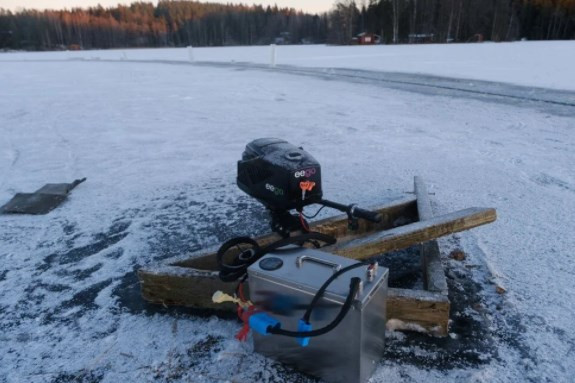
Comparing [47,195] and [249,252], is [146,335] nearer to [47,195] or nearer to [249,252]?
[249,252]

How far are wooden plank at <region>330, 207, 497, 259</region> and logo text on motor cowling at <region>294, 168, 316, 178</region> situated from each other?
44 cm

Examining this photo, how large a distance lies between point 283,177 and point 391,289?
2.56 feet

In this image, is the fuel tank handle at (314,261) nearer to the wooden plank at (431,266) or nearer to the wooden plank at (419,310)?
the wooden plank at (419,310)

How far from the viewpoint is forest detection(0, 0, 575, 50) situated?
1982 inches

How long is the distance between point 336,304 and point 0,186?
451 cm

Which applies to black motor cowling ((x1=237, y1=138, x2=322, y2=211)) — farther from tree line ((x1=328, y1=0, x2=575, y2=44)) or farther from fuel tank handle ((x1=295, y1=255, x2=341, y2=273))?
tree line ((x1=328, y1=0, x2=575, y2=44))

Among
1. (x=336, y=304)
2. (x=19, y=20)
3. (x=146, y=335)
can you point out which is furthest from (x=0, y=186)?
(x=19, y=20)

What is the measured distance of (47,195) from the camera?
13.3ft

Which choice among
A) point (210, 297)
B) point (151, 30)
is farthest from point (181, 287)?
point (151, 30)

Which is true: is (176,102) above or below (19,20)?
below

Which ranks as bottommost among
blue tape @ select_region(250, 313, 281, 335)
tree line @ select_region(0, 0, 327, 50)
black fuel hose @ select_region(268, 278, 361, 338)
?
blue tape @ select_region(250, 313, 281, 335)

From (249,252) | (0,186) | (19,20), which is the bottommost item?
(0,186)

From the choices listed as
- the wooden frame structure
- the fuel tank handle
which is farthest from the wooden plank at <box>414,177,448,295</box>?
the fuel tank handle

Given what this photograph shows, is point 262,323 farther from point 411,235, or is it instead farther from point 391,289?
point 411,235
